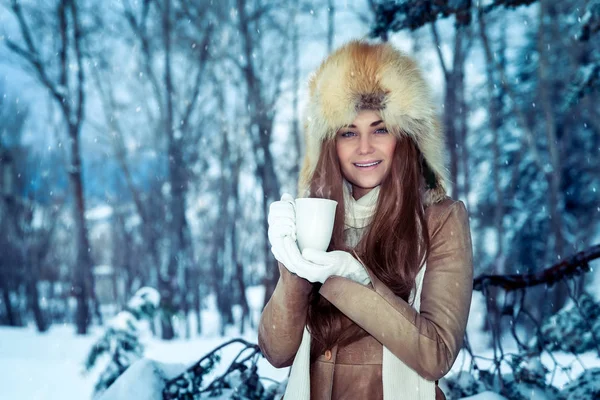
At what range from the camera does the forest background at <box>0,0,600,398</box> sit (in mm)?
12266

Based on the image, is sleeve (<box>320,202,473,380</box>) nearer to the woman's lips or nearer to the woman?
the woman

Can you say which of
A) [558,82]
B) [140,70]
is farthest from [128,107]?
[558,82]

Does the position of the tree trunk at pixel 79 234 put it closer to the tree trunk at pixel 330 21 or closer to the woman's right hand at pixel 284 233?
the tree trunk at pixel 330 21

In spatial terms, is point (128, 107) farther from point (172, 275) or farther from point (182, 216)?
point (172, 275)

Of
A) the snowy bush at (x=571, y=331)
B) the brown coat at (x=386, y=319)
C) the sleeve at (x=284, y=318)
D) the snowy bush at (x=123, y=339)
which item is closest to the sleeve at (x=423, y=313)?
the brown coat at (x=386, y=319)

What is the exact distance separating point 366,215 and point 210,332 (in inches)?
749

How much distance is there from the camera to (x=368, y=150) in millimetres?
2076

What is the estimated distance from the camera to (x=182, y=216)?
504 inches

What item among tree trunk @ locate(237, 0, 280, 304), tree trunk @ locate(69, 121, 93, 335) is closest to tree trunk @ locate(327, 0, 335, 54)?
tree trunk @ locate(237, 0, 280, 304)

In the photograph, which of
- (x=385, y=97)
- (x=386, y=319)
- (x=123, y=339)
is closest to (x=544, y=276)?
(x=385, y=97)

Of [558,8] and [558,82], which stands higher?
[558,8]

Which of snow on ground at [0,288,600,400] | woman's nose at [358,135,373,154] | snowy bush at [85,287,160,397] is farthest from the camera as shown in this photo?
snow on ground at [0,288,600,400]

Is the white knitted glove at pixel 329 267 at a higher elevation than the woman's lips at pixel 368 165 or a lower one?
lower

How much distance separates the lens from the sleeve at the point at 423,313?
166cm
